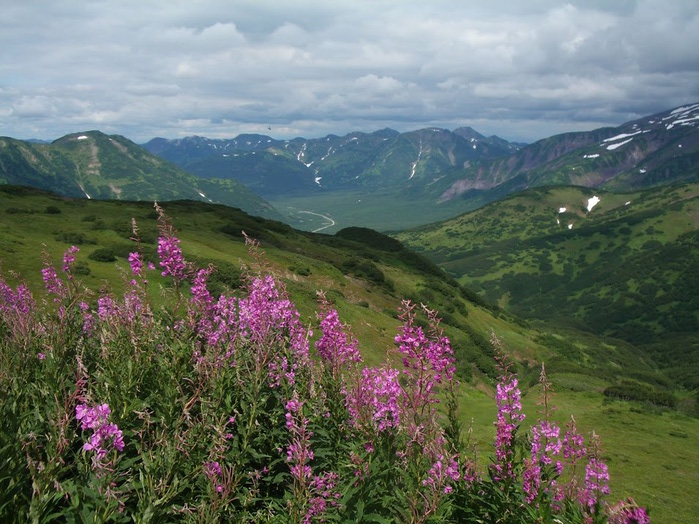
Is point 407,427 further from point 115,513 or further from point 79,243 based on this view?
point 79,243

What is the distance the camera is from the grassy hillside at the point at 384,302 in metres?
25.2

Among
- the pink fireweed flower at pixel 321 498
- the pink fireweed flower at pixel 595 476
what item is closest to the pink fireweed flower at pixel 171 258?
A: the pink fireweed flower at pixel 321 498

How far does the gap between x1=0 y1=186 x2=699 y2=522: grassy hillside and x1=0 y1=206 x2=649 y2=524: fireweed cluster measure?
162 cm

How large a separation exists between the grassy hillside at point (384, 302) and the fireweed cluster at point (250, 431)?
1621 millimetres

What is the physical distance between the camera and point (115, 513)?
5.34 m

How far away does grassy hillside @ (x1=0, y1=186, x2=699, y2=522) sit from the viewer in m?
25.2

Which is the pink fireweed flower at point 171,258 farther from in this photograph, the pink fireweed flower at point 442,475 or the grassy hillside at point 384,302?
the pink fireweed flower at point 442,475

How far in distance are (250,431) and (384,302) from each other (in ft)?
185

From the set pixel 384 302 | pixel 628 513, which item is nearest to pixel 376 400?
pixel 628 513

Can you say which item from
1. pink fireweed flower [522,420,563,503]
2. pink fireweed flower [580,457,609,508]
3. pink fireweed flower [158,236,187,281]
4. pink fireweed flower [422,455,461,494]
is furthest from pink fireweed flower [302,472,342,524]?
pink fireweed flower [158,236,187,281]

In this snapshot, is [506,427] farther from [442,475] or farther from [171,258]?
[171,258]

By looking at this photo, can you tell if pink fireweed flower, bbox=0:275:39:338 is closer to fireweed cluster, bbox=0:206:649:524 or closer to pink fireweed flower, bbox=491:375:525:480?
fireweed cluster, bbox=0:206:649:524

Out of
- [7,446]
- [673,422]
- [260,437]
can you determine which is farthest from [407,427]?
[673,422]

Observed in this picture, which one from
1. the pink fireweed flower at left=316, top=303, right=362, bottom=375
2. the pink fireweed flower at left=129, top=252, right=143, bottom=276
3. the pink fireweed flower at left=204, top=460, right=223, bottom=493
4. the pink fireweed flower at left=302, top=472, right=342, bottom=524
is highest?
the pink fireweed flower at left=129, top=252, right=143, bottom=276
